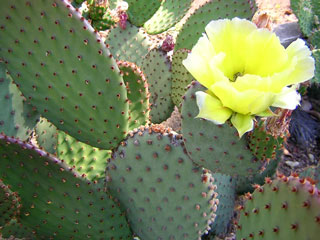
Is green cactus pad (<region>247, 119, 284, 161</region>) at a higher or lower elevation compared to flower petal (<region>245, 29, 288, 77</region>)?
lower

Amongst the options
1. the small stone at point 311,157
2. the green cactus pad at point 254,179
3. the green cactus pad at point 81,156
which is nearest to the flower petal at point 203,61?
the green cactus pad at point 81,156

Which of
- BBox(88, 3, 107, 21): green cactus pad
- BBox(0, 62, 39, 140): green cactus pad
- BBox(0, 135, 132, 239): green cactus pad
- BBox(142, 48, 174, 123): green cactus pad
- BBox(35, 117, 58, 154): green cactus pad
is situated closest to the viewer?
BBox(0, 135, 132, 239): green cactus pad

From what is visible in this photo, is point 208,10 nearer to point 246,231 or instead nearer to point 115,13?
point 115,13

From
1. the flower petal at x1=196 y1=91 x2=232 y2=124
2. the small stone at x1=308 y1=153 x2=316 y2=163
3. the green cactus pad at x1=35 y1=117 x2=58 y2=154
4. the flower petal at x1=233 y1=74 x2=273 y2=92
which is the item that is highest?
the flower petal at x1=233 y1=74 x2=273 y2=92

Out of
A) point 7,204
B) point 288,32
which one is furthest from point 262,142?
point 288,32

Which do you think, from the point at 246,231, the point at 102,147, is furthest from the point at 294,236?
the point at 102,147

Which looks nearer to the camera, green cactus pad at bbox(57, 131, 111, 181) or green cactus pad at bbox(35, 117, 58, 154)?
green cactus pad at bbox(57, 131, 111, 181)

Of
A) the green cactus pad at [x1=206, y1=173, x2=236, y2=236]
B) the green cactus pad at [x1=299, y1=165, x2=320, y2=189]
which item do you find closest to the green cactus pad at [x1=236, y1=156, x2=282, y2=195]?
the green cactus pad at [x1=206, y1=173, x2=236, y2=236]

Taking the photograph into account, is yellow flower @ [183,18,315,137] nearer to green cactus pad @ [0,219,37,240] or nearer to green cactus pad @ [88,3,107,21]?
green cactus pad @ [0,219,37,240]
